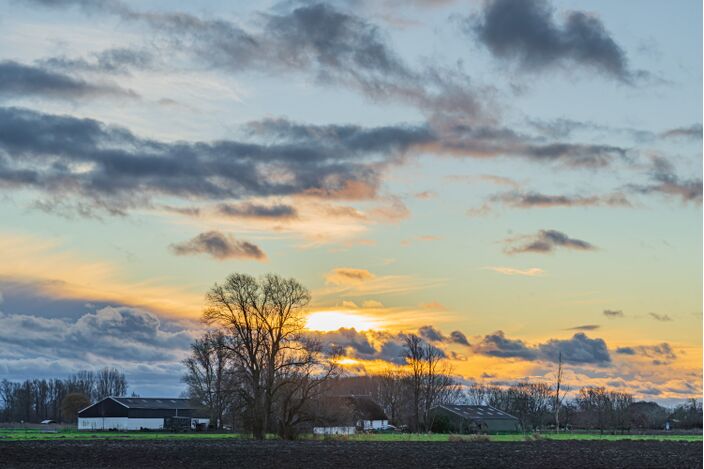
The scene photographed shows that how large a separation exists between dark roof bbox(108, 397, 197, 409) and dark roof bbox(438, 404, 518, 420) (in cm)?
3909

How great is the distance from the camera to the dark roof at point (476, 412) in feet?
424

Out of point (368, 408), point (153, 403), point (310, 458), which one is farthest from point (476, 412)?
point (310, 458)

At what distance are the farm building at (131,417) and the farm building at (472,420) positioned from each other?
111 ft

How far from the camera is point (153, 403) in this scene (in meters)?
138

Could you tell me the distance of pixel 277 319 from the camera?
82.1 meters

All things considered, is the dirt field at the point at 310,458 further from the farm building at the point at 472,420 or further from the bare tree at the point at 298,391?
the farm building at the point at 472,420

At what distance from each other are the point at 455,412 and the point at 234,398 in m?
54.9

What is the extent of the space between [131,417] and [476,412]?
5090 cm

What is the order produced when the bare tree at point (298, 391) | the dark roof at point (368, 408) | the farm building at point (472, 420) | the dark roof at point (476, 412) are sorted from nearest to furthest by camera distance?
1. the bare tree at point (298, 391)
2. the farm building at point (472, 420)
3. the dark roof at point (476, 412)
4. the dark roof at point (368, 408)

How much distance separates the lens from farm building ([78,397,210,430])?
132 m

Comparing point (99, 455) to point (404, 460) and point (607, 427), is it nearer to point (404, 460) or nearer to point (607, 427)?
point (404, 460)

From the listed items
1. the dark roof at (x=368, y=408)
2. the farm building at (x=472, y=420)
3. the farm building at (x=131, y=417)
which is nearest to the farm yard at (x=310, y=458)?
the farm building at (x=472, y=420)

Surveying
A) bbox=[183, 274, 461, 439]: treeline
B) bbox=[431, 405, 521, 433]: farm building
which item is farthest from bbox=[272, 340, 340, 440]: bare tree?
bbox=[431, 405, 521, 433]: farm building

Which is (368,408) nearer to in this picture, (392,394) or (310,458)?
(392,394)
